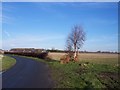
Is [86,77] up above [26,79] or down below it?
above

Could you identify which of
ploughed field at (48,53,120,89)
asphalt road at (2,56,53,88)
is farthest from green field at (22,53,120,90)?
asphalt road at (2,56,53,88)

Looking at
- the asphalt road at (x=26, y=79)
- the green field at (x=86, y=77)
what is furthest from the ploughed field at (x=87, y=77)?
the asphalt road at (x=26, y=79)

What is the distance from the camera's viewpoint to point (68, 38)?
6475cm

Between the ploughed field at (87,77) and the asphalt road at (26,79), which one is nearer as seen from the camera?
the asphalt road at (26,79)

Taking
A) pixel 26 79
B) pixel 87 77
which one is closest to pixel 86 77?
pixel 87 77

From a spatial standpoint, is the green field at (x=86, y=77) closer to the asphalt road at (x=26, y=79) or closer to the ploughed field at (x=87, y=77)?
the ploughed field at (x=87, y=77)

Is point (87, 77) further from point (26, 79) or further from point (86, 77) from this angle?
point (26, 79)

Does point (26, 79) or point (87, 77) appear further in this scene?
point (87, 77)

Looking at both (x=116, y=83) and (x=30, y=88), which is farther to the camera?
(x=116, y=83)

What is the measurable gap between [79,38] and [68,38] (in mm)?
2602

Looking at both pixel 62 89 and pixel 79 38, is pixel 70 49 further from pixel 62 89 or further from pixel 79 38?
pixel 62 89

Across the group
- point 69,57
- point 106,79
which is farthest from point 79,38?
point 106,79

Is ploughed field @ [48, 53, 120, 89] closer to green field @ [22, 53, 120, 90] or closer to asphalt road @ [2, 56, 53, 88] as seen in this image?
green field @ [22, 53, 120, 90]

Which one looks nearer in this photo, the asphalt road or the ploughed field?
the asphalt road
